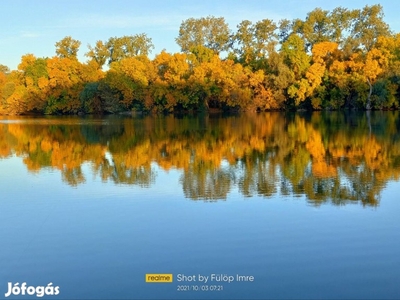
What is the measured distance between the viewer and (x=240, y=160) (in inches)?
635

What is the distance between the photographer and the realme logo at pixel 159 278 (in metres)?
6.04

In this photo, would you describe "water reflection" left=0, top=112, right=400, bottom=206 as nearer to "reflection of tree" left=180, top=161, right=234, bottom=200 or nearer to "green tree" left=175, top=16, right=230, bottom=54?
"reflection of tree" left=180, top=161, right=234, bottom=200

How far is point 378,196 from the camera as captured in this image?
1024 cm

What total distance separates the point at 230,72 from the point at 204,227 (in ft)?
159

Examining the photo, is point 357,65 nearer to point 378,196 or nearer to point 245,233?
point 378,196

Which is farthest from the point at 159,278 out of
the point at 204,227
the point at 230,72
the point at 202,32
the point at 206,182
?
the point at 202,32

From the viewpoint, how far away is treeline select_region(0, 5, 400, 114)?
5197 centimetres

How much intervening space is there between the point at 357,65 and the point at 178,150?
Answer: 37.5 m

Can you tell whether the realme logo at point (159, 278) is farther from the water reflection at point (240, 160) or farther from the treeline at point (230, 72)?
the treeline at point (230, 72)

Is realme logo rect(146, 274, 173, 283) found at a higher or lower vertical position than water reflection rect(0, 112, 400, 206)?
lower

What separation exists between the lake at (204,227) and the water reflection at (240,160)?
9 centimetres

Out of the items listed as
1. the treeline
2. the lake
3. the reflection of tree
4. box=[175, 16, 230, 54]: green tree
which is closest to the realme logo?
the lake

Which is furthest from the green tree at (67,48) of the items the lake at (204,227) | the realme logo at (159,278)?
the realme logo at (159,278)

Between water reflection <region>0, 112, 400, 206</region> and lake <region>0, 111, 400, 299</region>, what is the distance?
0.09 meters
